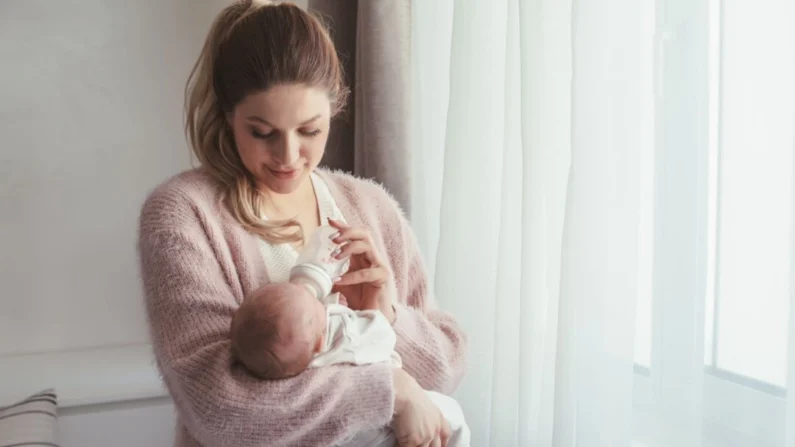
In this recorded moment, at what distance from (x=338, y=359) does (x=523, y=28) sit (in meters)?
0.66

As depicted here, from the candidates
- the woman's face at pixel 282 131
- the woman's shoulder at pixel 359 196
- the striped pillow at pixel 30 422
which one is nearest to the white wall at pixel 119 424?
the striped pillow at pixel 30 422

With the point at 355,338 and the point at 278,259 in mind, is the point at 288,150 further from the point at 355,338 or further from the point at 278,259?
the point at 355,338

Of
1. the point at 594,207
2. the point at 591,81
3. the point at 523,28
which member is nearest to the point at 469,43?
the point at 523,28

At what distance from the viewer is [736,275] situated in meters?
0.97

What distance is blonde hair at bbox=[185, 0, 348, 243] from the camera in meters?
1.04

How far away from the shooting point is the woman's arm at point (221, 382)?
3.01ft

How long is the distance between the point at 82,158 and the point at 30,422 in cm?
87

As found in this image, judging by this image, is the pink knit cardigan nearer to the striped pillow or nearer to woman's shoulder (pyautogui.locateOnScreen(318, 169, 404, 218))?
woman's shoulder (pyautogui.locateOnScreen(318, 169, 404, 218))

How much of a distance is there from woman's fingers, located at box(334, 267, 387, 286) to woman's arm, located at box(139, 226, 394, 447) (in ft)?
0.47

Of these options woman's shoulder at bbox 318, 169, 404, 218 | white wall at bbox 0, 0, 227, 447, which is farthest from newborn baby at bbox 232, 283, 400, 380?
white wall at bbox 0, 0, 227, 447

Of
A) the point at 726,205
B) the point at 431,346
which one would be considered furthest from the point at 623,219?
the point at 431,346

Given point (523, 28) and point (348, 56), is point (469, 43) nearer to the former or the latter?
point (523, 28)

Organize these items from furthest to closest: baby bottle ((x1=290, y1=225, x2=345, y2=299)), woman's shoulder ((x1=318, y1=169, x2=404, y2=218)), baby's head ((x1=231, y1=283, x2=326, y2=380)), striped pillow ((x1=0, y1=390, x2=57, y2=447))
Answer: striped pillow ((x1=0, y1=390, x2=57, y2=447)) < woman's shoulder ((x1=318, y1=169, x2=404, y2=218)) < baby bottle ((x1=290, y1=225, x2=345, y2=299)) < baby's head ((x1=231, y1=283, x2=326, y2=380))

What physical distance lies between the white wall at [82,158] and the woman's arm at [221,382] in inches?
42.6
